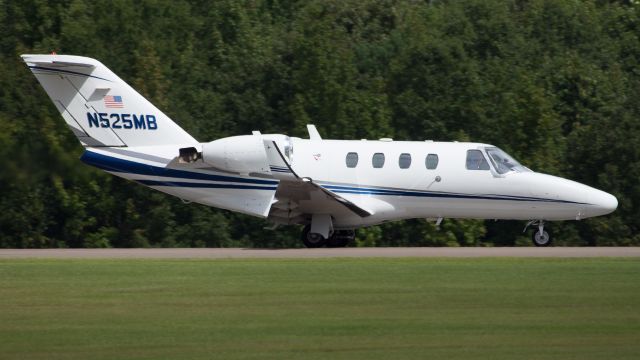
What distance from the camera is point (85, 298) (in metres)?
20.4

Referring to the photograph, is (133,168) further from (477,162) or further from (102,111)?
(477,162)

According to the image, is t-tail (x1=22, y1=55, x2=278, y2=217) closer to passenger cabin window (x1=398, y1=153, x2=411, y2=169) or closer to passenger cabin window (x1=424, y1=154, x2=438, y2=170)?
passenger cabin window (x1=398, y1=153, x2=411, y2=169)

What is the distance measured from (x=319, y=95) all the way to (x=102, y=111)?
46.2ft

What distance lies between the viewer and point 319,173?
3136 cm

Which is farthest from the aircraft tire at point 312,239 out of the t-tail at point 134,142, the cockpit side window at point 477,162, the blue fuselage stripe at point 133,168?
the cockpit side window at point 477,162

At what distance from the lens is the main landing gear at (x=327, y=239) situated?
3139 centimetres

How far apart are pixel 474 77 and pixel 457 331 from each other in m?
29.4

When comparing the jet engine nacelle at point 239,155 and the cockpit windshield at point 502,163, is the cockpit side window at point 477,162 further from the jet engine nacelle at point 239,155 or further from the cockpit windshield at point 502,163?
the jet engine nacelle at point 239,155

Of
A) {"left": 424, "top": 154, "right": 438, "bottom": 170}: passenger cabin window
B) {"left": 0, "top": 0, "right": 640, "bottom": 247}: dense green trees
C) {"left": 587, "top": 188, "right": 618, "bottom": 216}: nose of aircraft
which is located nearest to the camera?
{"left": 587, "top": 188, "right": 618, "bottom": 216}: nose of aircraft

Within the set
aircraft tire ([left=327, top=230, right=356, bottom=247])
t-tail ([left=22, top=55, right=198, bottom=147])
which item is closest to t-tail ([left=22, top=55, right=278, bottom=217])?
t-tail ([left=22, top=55, right=198, bottom=147])

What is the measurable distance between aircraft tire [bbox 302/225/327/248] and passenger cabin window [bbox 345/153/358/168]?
5.99 ft

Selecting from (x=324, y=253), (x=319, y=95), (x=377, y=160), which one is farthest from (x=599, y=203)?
(x=319, y=95)

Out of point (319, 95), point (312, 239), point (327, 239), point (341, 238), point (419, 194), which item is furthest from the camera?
point (319, 95)

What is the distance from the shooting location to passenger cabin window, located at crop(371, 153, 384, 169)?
31.3 meters
